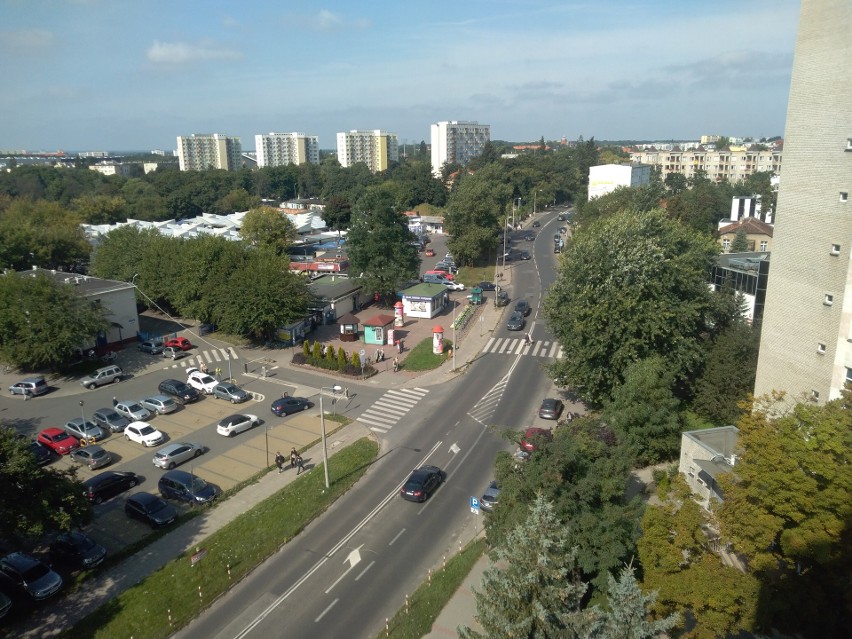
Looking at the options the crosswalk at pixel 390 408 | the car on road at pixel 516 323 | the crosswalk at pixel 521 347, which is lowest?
the crosswalk at pixel 390 408

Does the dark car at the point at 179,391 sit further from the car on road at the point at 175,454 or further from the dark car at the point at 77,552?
the dark car at the point at 77,552

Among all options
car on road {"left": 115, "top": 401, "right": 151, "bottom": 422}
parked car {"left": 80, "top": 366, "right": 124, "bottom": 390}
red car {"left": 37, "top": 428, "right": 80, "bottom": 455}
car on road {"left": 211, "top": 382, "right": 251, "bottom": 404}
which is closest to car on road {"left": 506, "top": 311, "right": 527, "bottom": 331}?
car on road {"left": 211, "top": 382, "right": 251, "bottom": 404}

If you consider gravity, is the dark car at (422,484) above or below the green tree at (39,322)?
below

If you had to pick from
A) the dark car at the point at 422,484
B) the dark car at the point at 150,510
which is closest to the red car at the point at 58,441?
the dark car at the point at 150,510

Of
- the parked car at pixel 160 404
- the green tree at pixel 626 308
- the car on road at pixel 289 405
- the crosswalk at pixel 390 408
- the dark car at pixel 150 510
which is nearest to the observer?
the dark car at pixel 150 510

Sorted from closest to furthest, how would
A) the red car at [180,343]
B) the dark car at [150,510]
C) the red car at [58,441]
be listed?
the dark car at [150,510]
the red car at [58,441]
the red car at [180,343]

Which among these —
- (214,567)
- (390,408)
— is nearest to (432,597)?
(214,567)
